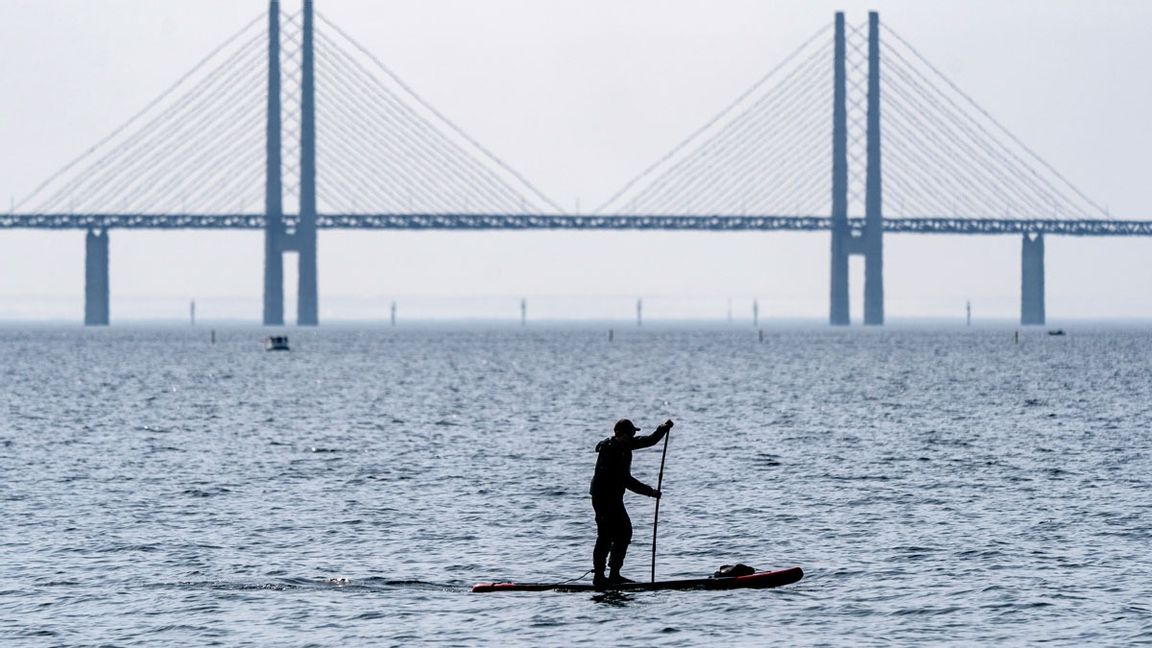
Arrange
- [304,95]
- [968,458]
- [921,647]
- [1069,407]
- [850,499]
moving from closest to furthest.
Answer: [921,647]
[850,499]
[968,458]
[1069,407]
[304,95]

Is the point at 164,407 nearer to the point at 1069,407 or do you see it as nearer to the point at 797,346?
the point at 1069,407

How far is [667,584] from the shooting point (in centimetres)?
2525

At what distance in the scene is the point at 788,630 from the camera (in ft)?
74.8

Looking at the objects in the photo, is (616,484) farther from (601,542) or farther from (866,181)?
(866,181)

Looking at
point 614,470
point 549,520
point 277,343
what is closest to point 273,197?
point 277,343

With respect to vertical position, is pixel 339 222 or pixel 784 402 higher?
pixel 339 222

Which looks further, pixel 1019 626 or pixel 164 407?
pixel 164 407

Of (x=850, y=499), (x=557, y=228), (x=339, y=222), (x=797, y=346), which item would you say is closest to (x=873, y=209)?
(x=797, y=346)

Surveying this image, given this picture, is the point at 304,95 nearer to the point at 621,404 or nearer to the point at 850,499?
the point at 621,404

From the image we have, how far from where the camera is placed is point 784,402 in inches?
2950

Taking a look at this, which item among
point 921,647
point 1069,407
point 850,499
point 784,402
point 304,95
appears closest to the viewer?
point 921,647

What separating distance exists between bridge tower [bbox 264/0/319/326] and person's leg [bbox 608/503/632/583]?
155300 mm

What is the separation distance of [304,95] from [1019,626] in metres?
161

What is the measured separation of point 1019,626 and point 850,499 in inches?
541
